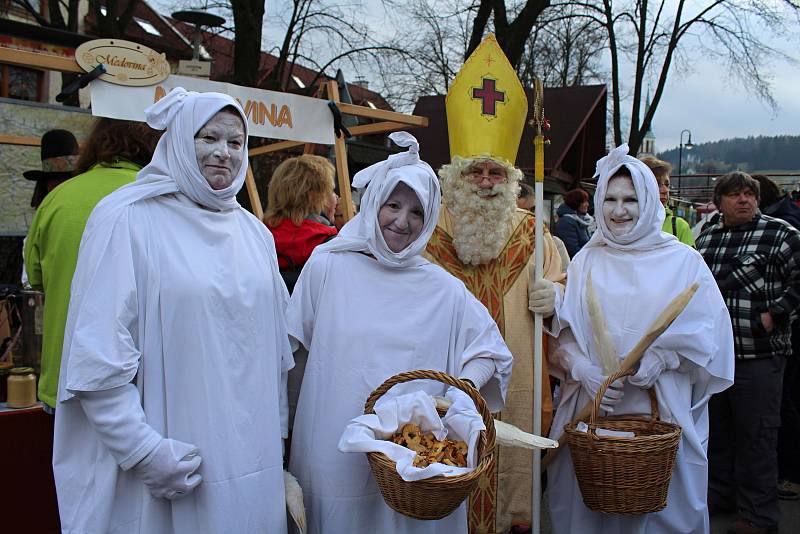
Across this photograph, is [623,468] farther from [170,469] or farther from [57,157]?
[57,157]

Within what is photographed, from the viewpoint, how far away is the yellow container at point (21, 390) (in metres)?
3.16

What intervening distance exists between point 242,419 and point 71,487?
1.66 feet

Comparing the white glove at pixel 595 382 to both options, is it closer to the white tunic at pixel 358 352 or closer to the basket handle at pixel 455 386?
the white tunic at pixel 358 352

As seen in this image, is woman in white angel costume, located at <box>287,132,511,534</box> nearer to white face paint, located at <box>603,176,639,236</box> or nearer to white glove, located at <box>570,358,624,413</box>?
white glove, located at <box>570,358,624,413</box>

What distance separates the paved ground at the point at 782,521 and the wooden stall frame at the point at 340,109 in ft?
8.56

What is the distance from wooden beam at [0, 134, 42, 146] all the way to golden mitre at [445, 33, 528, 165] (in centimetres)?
259

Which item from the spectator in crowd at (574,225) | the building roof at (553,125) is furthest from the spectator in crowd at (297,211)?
the building roof at (553,125)

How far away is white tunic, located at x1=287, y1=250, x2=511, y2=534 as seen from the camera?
2.47 meters

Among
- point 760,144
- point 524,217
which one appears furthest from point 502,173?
point 760,144

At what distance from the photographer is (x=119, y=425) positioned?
6.35 feet

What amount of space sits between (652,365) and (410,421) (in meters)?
1.38

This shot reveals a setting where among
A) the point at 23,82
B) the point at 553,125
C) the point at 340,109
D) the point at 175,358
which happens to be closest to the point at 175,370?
the point at 175,358

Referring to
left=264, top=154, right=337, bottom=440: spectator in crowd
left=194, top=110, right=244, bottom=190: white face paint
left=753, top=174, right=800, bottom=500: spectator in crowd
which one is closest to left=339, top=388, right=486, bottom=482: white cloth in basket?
left=194, top=110, right=244, bottom=190: white face paint

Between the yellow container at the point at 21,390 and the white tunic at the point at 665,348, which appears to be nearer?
the yellow container at the point at 21,390
